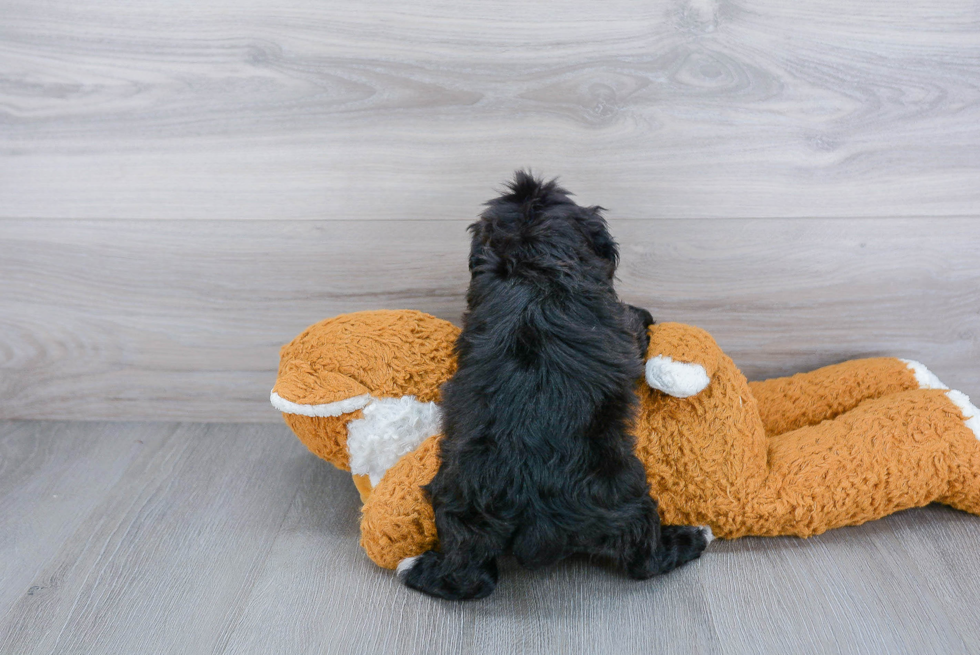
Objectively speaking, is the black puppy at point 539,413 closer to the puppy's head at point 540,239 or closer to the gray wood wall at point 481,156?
→ the puppy's head at point 540,239

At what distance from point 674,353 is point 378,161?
538mm

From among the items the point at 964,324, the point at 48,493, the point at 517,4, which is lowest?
the point at 48,493

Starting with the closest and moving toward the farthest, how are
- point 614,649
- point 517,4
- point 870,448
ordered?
point 614,649 < point 870,448 < point 517,4

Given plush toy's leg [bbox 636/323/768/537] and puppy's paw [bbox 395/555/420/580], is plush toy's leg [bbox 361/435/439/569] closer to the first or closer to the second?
puppy's paw [bbox 395/555/420/580]

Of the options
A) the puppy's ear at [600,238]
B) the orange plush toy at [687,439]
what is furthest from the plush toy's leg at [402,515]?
the puppy's ear at [600,238]

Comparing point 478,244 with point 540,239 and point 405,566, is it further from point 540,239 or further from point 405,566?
point 405,566

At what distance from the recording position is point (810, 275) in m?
1.07

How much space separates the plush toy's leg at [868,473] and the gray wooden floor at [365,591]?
4 centimetres

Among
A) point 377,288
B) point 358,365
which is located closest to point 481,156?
point 377,288

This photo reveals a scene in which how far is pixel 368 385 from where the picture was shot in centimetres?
88

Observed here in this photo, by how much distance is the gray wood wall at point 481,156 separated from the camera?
98 cm

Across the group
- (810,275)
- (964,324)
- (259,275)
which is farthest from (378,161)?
(964,324)

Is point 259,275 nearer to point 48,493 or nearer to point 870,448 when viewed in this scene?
point 48,493

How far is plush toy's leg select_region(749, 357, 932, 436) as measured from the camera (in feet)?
3.26
